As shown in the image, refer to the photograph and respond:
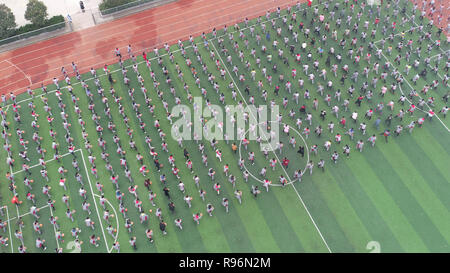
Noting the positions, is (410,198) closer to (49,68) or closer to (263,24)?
(263,24)

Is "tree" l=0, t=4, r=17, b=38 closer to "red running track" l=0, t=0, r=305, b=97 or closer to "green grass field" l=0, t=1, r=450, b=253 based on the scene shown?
"red running track" l=0, t=0, r=305, b=97

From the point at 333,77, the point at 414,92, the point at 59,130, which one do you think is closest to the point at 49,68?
the point at 59,130

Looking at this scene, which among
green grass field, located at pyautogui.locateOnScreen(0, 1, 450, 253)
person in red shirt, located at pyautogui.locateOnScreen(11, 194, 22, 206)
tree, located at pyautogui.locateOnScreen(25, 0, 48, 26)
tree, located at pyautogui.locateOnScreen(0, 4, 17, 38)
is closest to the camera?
green grass field, located at pyautogui.locateOnScreen(0, 1, 450, 253)

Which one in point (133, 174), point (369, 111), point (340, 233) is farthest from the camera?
point (369, 111)

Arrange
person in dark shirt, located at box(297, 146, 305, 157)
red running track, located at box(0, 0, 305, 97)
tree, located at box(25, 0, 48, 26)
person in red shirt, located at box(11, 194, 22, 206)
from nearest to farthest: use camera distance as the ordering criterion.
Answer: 1. person in red shirt, located at box(11, 194, 22, 206)
2. person in dark shirt, located at box(297, 146, 305, 157)
3. red running track, located at box(0, 0, 305, 97)
4. tree, located at box(25, 0, 48, 26)

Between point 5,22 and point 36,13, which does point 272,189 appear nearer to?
point 36,13

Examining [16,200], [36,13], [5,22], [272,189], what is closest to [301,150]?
[272,189]

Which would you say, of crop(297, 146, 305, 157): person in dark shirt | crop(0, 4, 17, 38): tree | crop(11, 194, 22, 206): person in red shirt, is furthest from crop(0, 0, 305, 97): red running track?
A: crop(297, 146, 305, 157): person in dark shirt
